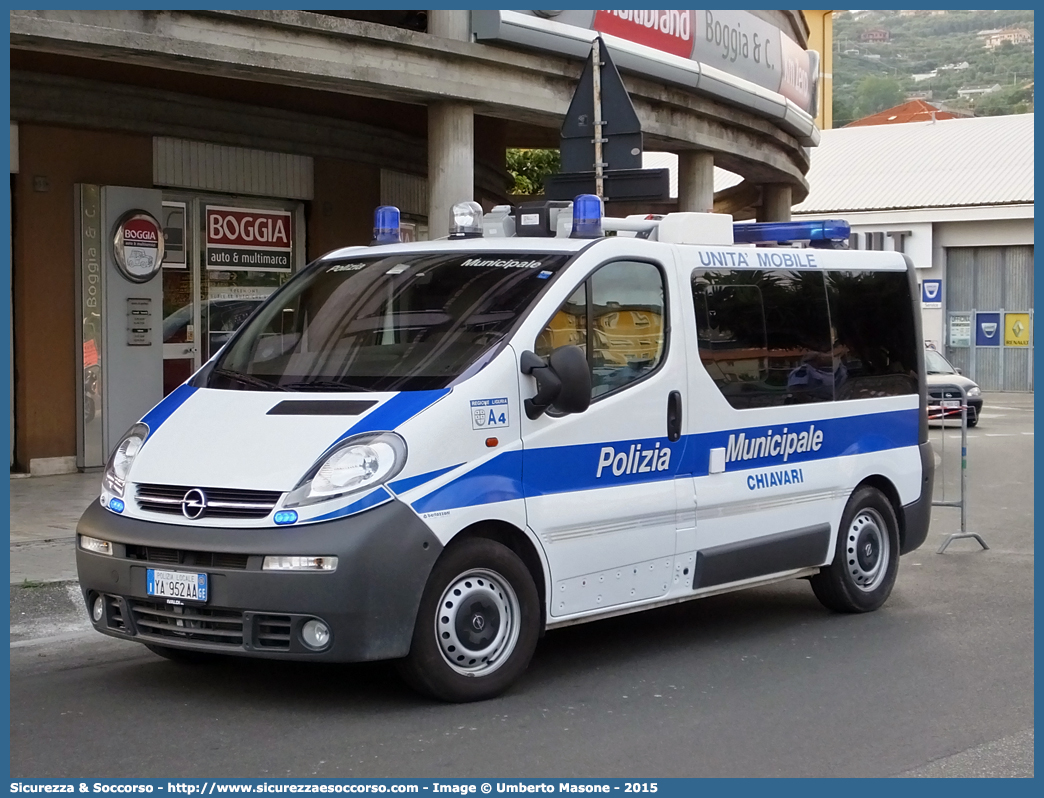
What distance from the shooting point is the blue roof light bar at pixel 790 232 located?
28.5 ft

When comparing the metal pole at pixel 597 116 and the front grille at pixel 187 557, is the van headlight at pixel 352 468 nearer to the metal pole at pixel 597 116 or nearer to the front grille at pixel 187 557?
the front grille at pixel 187 557

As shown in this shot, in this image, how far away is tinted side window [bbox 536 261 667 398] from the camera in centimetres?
685

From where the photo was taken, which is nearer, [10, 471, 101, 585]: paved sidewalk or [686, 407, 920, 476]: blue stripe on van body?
[686, 407, 920, 476]: blue stripe on van body

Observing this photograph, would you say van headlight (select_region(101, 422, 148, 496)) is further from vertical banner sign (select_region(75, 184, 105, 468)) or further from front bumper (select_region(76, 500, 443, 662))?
vertical banner sign (select_region(75, 184, 105, 468))

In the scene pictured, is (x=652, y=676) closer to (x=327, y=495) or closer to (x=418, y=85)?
(x=327, y=495)

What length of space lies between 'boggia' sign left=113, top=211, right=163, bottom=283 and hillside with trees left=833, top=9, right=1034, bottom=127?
10644 centimetres

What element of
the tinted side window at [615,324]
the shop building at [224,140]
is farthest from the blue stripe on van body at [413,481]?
the shop building at [224,140]

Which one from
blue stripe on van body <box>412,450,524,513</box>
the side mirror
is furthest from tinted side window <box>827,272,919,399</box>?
blue stripe on van body <box>412,450,524,513</box>

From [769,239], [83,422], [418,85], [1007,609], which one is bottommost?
[1007,609]

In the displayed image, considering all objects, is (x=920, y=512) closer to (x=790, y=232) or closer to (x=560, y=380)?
(x=790, y=232)

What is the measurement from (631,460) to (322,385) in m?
1.52

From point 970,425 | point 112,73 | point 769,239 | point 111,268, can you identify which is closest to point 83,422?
point 111,268

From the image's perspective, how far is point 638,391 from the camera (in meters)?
7.06

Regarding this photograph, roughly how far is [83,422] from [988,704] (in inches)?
389
